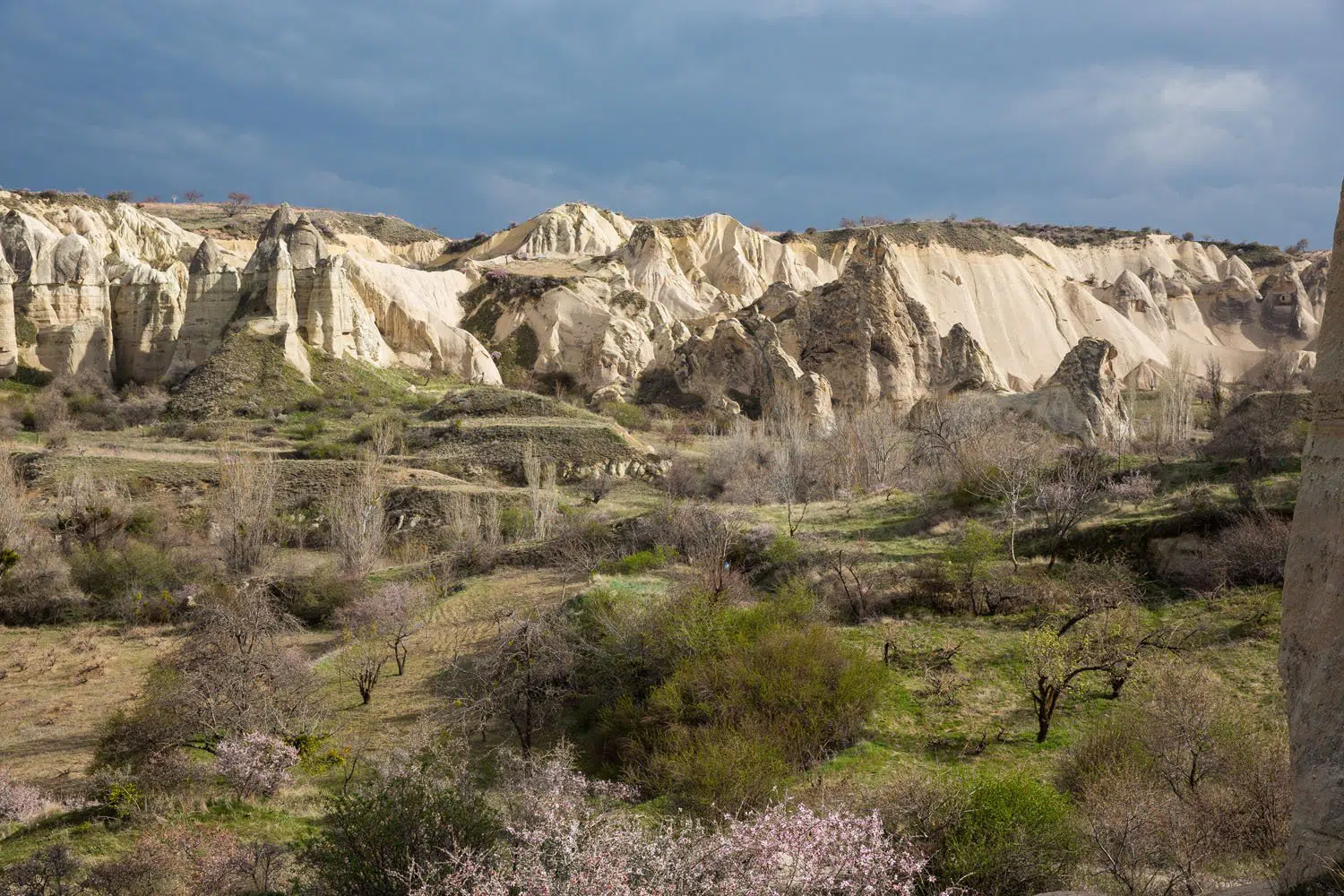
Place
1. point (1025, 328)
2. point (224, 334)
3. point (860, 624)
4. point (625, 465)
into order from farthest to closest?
point (1025, 328), point (224, 334), point (625, 465), point (860, 624)

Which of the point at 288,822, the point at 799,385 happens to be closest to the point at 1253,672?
the point at 288,822

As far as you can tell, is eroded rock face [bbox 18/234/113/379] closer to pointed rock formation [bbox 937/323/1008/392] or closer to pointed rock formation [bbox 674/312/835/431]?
pointed rock formation [bbox 674/312/835/431]

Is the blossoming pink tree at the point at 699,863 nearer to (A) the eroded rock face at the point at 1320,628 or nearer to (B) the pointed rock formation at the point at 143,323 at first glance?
(A) the eroded rock face at the point at 1320,628

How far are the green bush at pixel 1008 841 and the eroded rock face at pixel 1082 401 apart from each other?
32.4 metres

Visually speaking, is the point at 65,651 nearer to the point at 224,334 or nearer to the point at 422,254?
the point at 224,334

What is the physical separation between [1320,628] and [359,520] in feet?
77.9

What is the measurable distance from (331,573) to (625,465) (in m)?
15.4

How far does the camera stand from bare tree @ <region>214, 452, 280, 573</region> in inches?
934

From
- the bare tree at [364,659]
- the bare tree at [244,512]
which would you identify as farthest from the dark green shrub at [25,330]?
the bare tree at [364,659]

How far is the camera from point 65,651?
19.4 meters

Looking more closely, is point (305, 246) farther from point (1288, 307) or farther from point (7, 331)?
point (1288, 307)

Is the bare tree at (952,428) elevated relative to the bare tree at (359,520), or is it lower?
elevated

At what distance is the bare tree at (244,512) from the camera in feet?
77.8

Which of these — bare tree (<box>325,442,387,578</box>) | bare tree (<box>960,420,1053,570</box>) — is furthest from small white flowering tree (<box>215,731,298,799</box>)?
bare tree (<box>960,420,1053,570</box>)
